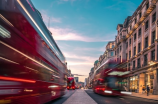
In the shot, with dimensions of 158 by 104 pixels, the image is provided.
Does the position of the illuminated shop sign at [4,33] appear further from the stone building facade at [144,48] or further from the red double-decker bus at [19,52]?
the stone building facade at [144,48]

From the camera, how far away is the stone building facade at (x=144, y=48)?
3247cm

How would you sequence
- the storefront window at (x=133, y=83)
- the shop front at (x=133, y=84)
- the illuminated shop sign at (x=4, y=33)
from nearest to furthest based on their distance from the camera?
the illuminated shop sign at (x=4, y=33)
the shop front at (x=133, y=84)
the storefront window at (x=133, y=83)

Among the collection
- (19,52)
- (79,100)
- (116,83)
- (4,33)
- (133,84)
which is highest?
(4,33)

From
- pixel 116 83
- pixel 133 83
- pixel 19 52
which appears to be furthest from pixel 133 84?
pixel 19 52

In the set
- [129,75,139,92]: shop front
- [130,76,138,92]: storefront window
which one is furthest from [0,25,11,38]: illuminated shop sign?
[130,76,138,92]: storefront window

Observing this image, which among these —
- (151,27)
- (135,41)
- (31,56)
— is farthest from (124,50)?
(31,56)

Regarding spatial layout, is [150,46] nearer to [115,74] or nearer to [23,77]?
[115,74]

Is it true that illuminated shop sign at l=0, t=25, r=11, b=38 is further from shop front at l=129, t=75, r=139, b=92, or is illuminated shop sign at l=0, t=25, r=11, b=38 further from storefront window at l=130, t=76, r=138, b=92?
storefront window at l=130, t=76, r=138, b=92

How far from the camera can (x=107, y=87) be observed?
21.8 meters

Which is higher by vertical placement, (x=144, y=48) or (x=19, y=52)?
(x=144, y=48)

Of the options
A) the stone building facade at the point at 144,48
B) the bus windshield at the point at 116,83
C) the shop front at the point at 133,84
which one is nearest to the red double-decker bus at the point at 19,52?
the bus windshield at the point at 116,83

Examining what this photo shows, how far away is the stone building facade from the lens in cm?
3247

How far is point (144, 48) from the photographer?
38406 millimetres

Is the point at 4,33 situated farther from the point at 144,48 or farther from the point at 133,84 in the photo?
the point at 133,84
